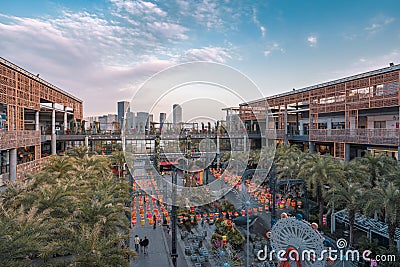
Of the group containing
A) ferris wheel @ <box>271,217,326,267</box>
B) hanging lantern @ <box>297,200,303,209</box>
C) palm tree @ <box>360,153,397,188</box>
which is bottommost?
hanging lantern @ <box>297,200,303,209</box>

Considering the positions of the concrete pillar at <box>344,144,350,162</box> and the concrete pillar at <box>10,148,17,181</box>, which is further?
the concrete pillar at <box>344,144,350,162</box>

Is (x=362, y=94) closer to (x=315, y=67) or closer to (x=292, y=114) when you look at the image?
(x=315, y=67)

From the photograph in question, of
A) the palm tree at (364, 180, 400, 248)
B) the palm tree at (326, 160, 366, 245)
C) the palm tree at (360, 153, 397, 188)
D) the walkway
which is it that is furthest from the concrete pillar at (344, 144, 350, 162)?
the walkway

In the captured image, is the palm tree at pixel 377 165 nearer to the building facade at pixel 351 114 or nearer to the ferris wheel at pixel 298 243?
the building facade at pixel 351 114

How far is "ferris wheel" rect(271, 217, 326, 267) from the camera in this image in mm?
8203

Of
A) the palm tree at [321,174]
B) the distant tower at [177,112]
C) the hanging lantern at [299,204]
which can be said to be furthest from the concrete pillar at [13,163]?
the hanging lantern at [299,204]

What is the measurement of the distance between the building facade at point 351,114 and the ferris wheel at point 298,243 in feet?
62.5

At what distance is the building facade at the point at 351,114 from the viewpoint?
963 inches

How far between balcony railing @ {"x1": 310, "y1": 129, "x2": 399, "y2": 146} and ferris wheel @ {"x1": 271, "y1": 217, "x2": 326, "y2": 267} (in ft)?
63.2

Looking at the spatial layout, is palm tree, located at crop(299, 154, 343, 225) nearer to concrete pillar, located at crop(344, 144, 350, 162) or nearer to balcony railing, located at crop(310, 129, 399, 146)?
balcony railing, located at crop(310, 129, 399, 146)

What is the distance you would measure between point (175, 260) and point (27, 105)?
20.2 meters

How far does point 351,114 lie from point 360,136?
4.58 m

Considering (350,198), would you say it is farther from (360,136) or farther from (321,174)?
(360,136)

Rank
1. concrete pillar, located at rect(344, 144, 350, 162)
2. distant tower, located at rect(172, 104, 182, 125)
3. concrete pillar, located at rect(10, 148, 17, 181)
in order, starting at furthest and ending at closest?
concrete pillar, located at rect(344, 144, 350, 162) → concrete pillar, located at rect(10, 148, 17, 181) → distant tower, located at rect(172, 104, 182, 125)
